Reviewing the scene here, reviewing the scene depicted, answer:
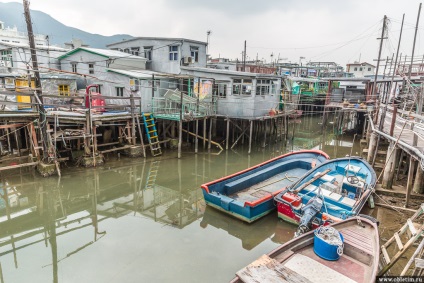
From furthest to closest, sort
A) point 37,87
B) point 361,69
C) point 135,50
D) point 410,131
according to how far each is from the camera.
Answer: point 361,69, point 135,50, point 37,87, point 410,131

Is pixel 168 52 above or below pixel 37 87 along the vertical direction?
above

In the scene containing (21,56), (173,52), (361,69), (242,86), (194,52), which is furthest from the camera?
(361,69)

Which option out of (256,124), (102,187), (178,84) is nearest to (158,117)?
(178,84)

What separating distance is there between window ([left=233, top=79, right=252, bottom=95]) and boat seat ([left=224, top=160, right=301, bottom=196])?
6.19 m

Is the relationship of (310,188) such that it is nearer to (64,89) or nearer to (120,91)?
(120,91)

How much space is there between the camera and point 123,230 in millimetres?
8234

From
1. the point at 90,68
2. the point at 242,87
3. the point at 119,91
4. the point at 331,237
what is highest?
the point at 90,68

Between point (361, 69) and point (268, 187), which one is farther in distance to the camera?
point (361, 69)

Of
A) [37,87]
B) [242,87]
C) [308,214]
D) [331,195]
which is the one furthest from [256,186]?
[37,87]

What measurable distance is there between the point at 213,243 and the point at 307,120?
30.9 m

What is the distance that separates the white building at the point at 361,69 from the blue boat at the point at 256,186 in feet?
161

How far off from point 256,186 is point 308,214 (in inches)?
141

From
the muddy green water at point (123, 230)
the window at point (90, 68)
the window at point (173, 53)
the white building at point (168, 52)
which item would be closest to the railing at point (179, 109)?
the muddy green water at point (123, 230)

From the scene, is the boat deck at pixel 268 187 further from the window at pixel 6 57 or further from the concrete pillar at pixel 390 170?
the window at pixel 6 57
